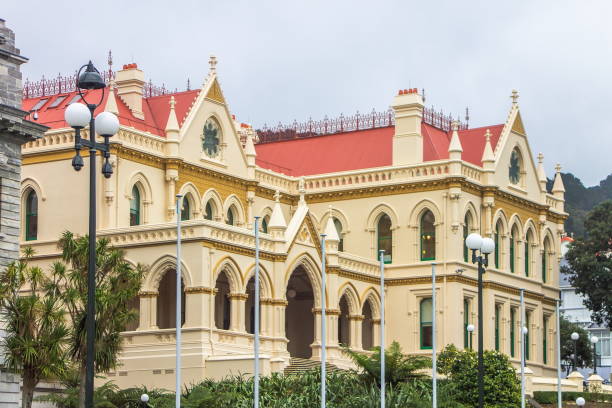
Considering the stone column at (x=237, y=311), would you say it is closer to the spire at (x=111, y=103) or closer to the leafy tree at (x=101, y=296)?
the spire at (x=111, y=103)

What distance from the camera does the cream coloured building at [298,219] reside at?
53.1 m

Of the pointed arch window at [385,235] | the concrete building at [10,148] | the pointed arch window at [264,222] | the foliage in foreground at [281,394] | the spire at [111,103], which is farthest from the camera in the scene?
the pointed arch window at [385,235]

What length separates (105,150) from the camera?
2803 cm

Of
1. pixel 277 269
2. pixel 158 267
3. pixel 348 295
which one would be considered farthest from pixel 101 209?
pixel 348 295

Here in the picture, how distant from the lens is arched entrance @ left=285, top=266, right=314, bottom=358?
63344mm

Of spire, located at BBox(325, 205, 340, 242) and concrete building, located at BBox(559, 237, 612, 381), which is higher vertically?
spire, located at BBox(325, 205, 340, 242)

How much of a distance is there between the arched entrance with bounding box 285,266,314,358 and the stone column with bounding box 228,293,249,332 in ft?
29.4

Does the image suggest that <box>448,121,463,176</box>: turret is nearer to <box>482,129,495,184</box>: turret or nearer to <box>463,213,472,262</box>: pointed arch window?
<box>463,213,472,262</box>: pointed arch window

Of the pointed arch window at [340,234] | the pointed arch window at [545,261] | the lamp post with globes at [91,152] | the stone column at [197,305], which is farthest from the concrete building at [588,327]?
the lamp post with globes at [91,152]

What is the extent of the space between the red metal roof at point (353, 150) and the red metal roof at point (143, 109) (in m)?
7.64

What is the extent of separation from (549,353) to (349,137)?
1467cm

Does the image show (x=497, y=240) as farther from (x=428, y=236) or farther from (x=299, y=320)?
(x=299, y=320)

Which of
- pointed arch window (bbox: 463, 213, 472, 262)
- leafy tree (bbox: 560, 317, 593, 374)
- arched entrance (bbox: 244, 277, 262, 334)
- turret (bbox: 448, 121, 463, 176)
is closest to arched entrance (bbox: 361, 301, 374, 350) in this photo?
pointed arch window (bbox: 463, 213, 472, 262)

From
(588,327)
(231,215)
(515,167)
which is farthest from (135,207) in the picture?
Result: (588,327)
